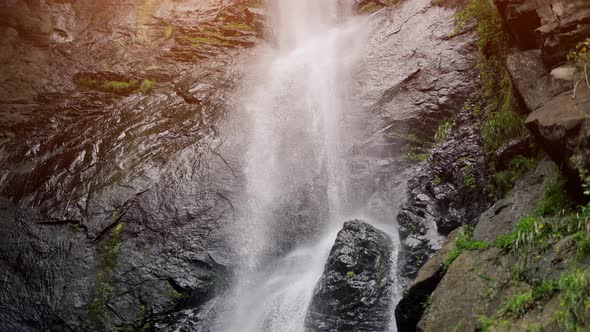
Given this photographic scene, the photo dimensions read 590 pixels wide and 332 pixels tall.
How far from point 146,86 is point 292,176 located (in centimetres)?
626

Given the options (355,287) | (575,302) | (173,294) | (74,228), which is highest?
(74,228)

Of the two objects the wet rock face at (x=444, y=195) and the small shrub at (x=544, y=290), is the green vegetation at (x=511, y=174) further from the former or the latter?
the small shrub at (x=544, y=290)

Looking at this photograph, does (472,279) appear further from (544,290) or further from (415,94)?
(415,94)

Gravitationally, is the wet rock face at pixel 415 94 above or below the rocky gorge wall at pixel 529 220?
above

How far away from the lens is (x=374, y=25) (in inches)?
568

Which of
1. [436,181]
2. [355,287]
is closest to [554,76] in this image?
[436,181]

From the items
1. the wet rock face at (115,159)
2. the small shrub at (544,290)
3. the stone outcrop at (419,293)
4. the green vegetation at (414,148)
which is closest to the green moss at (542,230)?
the small shrub at (544,290)

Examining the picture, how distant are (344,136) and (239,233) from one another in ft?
12.1

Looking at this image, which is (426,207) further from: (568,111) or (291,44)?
(291,44)

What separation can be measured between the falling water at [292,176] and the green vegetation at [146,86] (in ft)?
10.8

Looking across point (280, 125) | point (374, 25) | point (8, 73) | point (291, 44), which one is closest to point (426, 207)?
point (280, 125)

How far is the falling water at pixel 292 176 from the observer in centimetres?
880

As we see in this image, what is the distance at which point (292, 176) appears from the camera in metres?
11.0

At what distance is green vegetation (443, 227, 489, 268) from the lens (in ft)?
18.7
